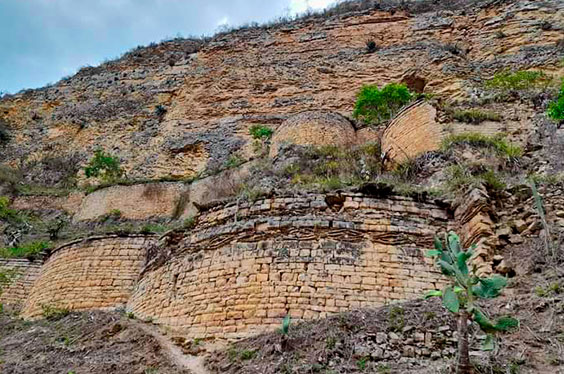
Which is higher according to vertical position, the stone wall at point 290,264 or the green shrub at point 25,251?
the green shrub at point 25,251

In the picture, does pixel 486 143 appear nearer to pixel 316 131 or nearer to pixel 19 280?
pixel 316 131

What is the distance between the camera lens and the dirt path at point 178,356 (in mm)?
6859

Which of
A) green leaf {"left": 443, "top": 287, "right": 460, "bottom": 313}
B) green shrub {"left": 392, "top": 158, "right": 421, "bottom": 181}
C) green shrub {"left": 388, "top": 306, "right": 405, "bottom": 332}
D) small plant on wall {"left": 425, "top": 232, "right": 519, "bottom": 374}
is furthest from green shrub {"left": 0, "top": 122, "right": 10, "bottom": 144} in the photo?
green leaf {"left": 443, "top": 287, "right": 460, "bottom": 313}

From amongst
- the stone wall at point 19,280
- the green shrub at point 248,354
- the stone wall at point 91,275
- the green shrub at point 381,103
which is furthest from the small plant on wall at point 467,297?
the green shrub at point 381,103

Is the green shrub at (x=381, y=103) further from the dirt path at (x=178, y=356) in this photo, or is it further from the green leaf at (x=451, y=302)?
the green leaf at (x=451, y=302)

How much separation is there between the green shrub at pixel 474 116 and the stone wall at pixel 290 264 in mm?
5164

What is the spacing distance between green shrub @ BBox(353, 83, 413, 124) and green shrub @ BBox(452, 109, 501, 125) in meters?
5.27

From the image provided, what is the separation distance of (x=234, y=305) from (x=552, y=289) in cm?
405

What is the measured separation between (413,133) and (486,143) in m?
2.24

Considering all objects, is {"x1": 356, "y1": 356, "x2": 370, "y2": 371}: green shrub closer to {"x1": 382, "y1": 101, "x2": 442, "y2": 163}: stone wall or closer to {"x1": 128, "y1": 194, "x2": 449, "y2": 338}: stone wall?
{"x1": 128, "y1": 194, "x2": 449, "y2": 338}: stone wall

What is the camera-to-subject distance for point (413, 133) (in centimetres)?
1396

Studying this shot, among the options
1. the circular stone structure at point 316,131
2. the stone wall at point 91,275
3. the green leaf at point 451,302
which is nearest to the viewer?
the green leaf at point 451,302

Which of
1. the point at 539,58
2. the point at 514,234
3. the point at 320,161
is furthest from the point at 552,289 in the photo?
the point at 539,58

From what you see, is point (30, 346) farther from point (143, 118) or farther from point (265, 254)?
point (143, 118)
